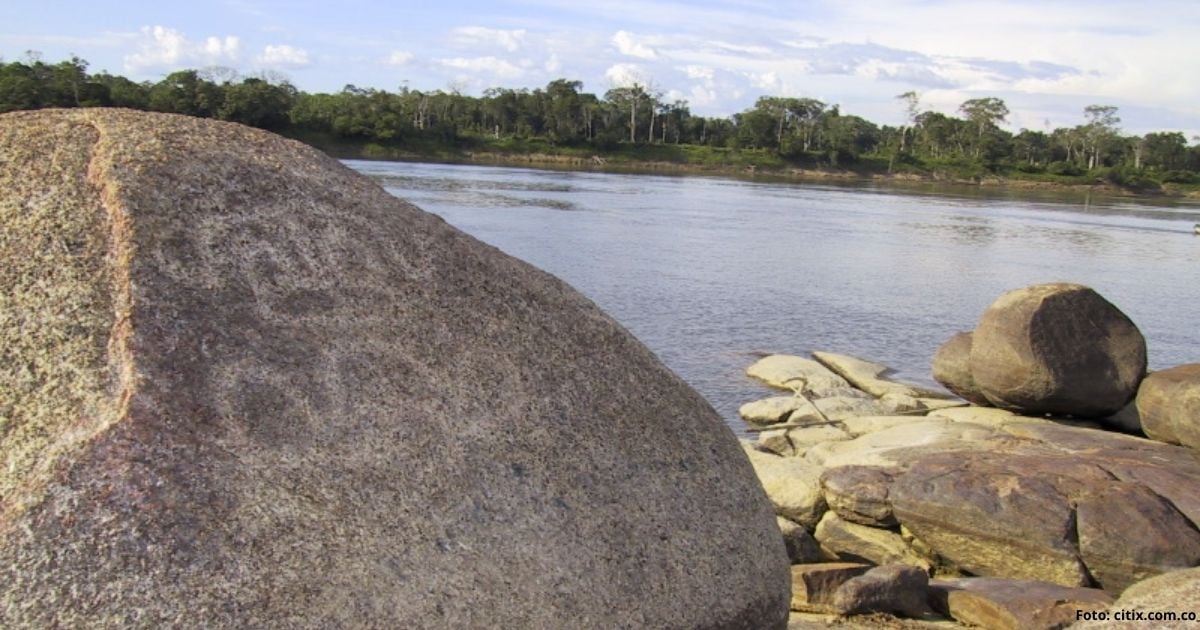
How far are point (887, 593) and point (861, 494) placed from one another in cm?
310

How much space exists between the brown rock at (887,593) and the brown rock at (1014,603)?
255 mm

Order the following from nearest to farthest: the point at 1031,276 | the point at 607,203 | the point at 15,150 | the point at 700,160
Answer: the point at 15,150 → the point at 1031,276 → the point at 607,203 → the point at 700,160

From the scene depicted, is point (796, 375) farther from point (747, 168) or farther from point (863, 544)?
point (747, 168)

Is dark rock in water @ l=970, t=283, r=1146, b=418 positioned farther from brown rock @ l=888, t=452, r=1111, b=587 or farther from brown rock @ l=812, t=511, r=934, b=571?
brown rock @ l=812, t=511, r=934, b=571

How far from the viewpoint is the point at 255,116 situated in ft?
317

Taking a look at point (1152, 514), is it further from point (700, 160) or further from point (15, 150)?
point (700, 160)

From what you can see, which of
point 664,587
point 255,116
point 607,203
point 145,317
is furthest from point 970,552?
point 255,116

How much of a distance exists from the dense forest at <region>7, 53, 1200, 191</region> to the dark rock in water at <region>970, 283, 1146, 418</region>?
83501 millimetres

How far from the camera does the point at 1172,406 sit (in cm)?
1426

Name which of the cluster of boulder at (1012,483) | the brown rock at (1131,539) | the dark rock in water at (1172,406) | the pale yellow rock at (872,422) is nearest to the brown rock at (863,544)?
the cluster of boulder at (1012,483)

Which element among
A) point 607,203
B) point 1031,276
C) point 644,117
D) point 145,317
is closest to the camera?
point 145,317

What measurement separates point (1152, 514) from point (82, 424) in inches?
394

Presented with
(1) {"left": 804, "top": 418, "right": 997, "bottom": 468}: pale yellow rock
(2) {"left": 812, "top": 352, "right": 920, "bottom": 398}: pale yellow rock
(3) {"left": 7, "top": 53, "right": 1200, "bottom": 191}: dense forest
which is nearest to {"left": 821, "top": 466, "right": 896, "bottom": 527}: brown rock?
(1) {"left": 804, "top": 418, "right": 997, "bottom": 468}: pale yellow rock

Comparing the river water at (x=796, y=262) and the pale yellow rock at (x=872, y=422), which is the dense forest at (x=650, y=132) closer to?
the river water at (x=796, y=262)
